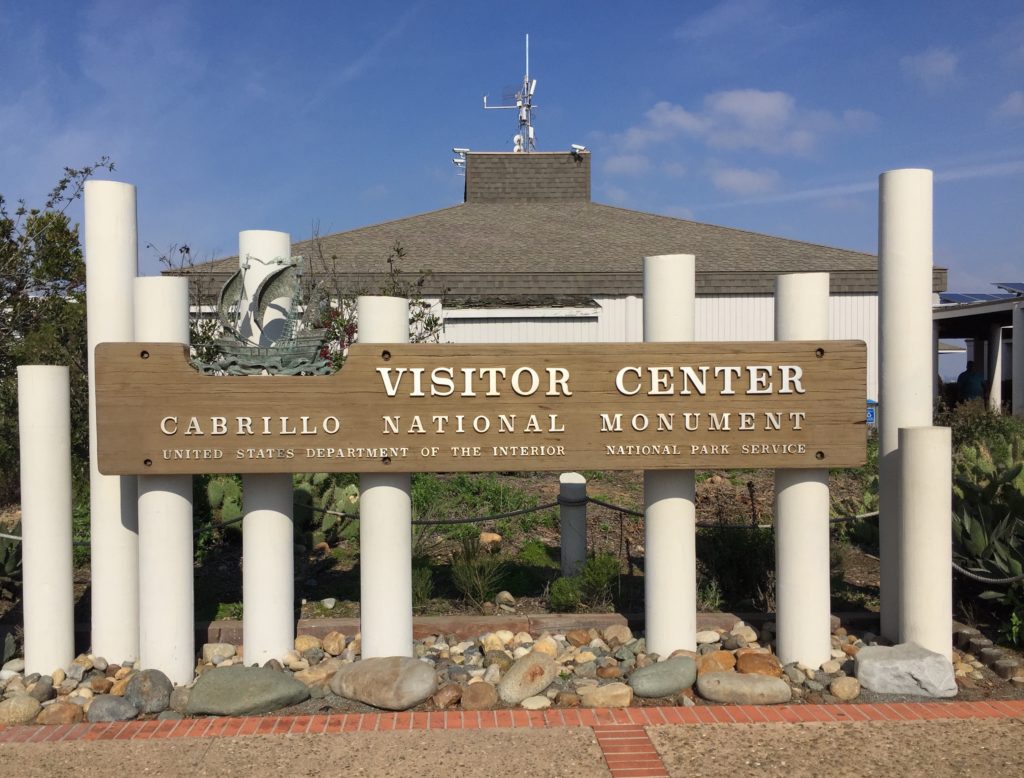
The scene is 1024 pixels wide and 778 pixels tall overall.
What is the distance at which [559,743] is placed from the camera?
4.94 metres

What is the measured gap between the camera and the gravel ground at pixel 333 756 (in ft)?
15.2

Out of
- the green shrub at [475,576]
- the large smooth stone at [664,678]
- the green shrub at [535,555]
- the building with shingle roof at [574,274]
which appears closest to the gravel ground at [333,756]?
the large smooth stone at [664,678]

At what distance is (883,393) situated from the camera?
21.3 ft

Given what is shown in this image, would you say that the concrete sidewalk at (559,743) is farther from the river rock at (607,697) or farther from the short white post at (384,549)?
the short white post at (384,549)

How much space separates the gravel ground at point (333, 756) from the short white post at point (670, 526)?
51.4 inches

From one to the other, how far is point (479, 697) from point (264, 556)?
1.70 metres

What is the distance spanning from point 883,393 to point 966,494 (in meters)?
1.59

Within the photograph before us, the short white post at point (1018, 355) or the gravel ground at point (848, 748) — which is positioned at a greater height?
the short white post at point (1018, 355)

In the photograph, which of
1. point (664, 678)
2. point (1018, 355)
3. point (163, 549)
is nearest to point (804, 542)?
point (664, 678)

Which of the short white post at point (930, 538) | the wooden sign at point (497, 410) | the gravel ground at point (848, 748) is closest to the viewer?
the gravel ground at point (848, 748)

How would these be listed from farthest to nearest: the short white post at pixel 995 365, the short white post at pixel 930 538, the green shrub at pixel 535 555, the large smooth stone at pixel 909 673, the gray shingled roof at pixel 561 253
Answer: the short white post at pixel 995 365
the gray shingled roof at pixel 561 253
the green shrub at pixel 535 555
the short white post at pixel 930 538
the large smooth stone at pixel 909 673

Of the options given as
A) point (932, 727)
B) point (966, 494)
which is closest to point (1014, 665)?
point (932, 727)

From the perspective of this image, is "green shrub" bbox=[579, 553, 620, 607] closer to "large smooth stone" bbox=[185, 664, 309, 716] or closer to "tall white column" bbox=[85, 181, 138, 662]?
"large smooth stone" bbox=[185, 664, 309, 716]

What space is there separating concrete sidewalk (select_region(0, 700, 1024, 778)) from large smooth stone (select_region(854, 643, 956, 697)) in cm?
13
